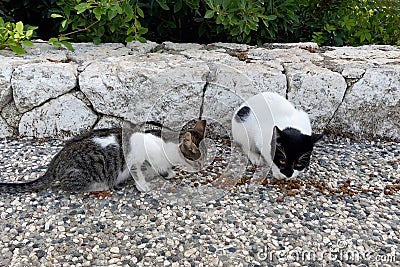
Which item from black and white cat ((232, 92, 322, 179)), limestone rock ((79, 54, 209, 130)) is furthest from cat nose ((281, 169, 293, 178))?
limestone rock ((79, 54, 209, 130))

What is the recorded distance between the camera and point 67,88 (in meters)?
3.53

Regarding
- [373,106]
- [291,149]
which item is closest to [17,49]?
[291,149]

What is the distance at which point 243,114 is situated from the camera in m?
3.34

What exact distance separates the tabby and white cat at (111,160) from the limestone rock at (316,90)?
983 mm

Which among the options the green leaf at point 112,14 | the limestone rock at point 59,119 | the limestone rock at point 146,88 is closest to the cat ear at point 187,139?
Result: the limestone rock at point 146,88

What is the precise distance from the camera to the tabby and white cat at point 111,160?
285 centimetres

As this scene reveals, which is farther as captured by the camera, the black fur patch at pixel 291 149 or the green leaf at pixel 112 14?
the green leaf at pixel 112 14

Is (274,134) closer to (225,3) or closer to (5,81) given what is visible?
(225,3)

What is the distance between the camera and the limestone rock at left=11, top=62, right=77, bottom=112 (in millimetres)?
3500

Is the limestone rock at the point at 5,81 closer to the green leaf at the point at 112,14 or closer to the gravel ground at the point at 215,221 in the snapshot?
the gravel ground at the point at 215,221

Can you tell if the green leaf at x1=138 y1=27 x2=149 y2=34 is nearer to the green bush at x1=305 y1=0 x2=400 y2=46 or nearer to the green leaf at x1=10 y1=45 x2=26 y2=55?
the green leaf at x1=10 y1=45 x2=26 y2=55

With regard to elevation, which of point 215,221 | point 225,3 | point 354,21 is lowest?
point 215,221

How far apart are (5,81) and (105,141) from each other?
1.04 meters

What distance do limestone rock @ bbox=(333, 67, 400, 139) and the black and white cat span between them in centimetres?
61
